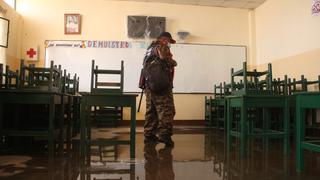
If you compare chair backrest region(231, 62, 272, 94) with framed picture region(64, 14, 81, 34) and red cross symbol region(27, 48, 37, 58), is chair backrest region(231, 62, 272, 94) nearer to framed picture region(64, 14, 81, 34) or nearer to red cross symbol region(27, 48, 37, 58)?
framed picture region(64, 14, 81, 34)

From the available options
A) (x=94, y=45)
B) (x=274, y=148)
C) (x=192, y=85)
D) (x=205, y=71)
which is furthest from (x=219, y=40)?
(x=274, y=148)

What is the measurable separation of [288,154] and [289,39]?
135 inches

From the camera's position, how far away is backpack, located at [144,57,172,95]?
10.3 feet

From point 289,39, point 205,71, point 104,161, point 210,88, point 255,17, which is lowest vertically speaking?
point 104,161

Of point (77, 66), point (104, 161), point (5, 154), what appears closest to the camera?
point (104, 161)

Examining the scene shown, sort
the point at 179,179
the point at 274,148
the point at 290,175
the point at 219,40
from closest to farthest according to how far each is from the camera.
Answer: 1. the point at 179,179
2. the point at 290,175
3. the point at 274,148
4. the point at 219,40

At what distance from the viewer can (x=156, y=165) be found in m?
2.19

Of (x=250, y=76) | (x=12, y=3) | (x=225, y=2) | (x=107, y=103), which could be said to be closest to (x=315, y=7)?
(x=225, y=2)

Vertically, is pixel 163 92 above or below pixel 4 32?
below

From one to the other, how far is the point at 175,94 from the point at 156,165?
14.7ft

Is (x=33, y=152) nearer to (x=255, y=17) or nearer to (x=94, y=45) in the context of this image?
(x=94, y=45)

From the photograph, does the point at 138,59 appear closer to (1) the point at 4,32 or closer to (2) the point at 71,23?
(2) the point at 71,23

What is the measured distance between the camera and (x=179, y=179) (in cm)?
177

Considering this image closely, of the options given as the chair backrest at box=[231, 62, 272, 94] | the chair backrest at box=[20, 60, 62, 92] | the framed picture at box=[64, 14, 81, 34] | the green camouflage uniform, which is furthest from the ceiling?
the chair backrest at box=[20, 60, 62, 92]
